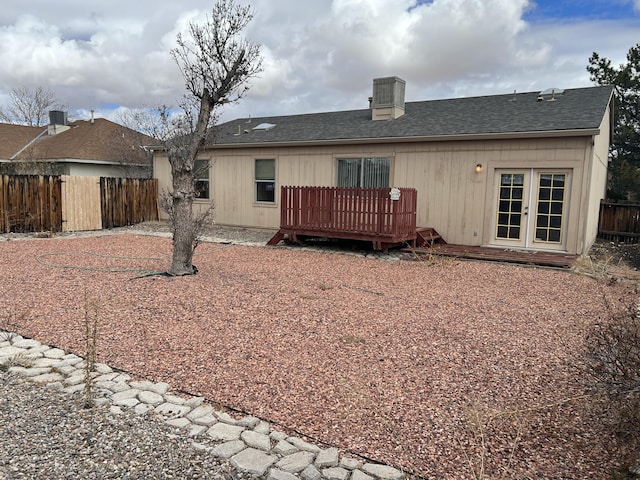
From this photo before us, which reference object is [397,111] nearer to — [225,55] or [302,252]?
[302,252]

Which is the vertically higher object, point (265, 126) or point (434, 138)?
point (265, 126)

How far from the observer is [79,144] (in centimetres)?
1912

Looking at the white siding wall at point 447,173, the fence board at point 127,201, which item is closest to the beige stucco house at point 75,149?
the fence board at point 127,201

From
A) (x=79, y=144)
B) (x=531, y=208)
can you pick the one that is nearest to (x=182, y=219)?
(x=531, y=208)

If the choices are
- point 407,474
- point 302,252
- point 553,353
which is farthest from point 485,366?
point 302,252

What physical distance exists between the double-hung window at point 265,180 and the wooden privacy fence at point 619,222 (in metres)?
9.60

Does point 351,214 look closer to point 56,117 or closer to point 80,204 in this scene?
point 80,204

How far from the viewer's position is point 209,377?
3.38 m

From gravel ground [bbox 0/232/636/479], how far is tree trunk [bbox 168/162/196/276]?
387mm

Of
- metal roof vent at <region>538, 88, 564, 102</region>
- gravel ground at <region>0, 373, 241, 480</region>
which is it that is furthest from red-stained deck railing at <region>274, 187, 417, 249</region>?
gravel ground at <region>0, 373, 241, 480</region>

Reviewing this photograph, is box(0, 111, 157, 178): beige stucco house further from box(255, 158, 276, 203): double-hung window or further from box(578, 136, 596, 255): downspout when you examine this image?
box(578, 136, 596, 255): downspout

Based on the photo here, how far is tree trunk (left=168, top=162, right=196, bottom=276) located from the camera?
6664 millimetres

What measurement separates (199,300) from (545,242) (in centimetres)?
763

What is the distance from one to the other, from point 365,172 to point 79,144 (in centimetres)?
1372
